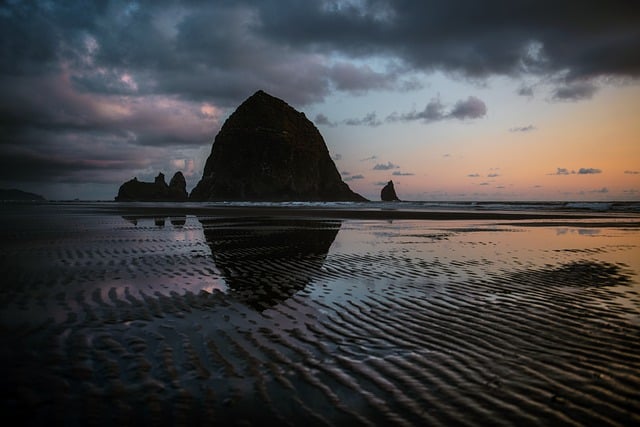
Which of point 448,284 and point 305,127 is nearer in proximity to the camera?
point 448,284

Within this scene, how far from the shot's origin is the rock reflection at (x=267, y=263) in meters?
8.72

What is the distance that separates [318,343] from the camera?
18.1 ft

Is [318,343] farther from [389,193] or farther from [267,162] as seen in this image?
[389,193]

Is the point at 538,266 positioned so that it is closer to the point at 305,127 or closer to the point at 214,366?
the point at 214,366

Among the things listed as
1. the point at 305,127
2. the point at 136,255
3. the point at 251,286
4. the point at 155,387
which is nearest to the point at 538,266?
the point at 251,286

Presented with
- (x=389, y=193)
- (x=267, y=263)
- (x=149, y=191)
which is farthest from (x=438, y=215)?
(x=149, y=191)

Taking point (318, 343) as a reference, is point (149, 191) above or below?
above

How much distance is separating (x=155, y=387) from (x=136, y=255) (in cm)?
1062

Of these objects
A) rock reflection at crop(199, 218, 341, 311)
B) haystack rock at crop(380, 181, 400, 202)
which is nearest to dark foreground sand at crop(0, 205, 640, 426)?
rock reflection at crop(199, 218, 341, 311)

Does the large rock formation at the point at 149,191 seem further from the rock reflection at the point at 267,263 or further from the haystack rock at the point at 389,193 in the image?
the rock reflection at the point at 267,263

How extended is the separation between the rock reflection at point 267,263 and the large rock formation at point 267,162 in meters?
112

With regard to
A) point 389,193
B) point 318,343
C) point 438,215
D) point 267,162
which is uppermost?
point 267,162

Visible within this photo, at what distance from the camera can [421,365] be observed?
4.75 meters

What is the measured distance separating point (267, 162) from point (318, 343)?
449 feet
